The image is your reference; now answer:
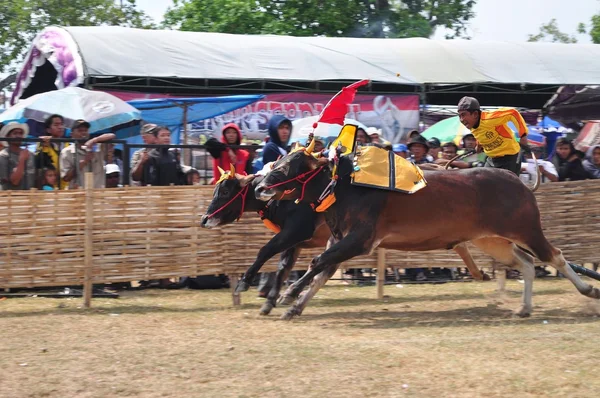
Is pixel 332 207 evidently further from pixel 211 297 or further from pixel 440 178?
pixel 211 297

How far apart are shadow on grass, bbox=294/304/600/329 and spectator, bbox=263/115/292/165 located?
2.38m

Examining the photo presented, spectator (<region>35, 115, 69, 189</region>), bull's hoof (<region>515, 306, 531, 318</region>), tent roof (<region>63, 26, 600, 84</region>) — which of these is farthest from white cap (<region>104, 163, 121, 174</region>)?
tent roof (<region>63, 26, 600, 84</region>)

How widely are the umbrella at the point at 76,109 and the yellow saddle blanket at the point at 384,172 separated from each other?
5345 millimetres

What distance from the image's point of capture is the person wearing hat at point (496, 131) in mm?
9864

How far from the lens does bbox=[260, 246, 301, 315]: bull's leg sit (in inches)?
376

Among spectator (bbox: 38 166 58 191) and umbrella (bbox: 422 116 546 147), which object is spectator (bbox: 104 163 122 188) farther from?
umbrella (bbox: 422 116 546 147)

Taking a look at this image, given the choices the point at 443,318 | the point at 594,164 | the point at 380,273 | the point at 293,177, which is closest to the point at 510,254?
the point at 443,318

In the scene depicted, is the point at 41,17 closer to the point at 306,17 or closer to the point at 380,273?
the point at 306,17

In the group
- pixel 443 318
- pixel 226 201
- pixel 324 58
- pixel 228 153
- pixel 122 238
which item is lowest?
pixel 443 318

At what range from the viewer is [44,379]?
6.55 meters

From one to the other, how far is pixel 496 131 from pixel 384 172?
1.56m

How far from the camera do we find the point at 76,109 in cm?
1314

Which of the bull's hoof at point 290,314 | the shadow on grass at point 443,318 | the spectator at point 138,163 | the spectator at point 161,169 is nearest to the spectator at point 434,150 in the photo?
the spectator at point 161,169

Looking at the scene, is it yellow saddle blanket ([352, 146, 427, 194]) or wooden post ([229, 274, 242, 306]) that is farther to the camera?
wooden post ([229, 274, 242, 306])
